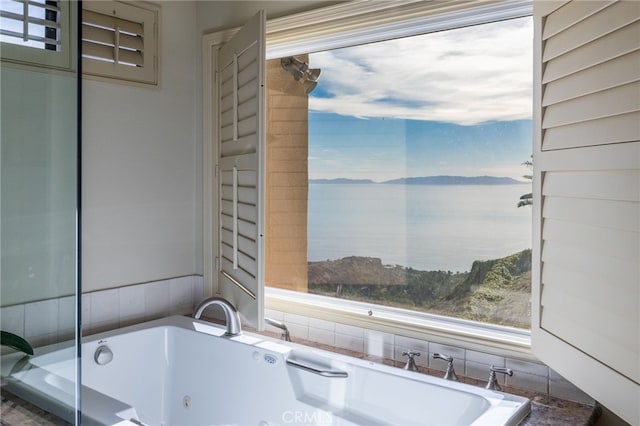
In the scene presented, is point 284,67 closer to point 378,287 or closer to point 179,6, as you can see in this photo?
point 179,6

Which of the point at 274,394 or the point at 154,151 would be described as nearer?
the point at 274,394

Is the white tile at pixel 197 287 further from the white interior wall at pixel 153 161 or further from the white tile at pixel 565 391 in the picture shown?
the white tile at pixel 565 391

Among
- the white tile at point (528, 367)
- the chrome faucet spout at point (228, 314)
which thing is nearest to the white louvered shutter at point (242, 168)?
the chrome faucet spout at point (228, 314)

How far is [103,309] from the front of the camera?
2484 mm

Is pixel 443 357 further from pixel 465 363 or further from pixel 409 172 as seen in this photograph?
pixel 409 172

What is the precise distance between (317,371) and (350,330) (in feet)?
0.95

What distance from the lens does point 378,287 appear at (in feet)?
7.63

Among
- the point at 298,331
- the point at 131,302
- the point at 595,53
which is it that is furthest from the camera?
the point at 131,302

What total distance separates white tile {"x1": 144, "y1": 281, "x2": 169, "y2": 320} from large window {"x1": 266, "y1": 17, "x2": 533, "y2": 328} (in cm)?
55

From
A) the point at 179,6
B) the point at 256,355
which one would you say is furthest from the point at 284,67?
the point at 256,355

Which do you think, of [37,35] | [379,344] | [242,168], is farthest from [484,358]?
[37,35]

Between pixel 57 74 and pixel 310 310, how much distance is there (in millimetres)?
1438

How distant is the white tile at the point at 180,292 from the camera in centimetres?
278

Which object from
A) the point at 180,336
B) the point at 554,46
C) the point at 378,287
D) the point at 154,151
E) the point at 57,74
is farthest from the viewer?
the point at 154,151
